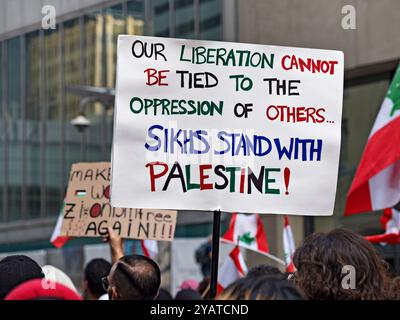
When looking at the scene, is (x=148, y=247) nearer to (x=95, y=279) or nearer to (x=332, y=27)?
(x=95, y=279)

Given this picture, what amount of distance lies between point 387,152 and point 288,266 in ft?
3.66

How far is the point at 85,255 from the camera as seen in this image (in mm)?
22969

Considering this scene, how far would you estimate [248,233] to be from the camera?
372 inches

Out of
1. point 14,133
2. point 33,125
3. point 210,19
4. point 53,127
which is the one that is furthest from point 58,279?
point 14,133

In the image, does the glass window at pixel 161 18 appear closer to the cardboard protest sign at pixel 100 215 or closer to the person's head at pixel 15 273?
the cardboard protest sign at pixel 100 215

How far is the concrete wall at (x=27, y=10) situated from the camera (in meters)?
24.7

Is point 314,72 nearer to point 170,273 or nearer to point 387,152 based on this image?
point 387,152

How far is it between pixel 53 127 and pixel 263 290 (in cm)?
2384

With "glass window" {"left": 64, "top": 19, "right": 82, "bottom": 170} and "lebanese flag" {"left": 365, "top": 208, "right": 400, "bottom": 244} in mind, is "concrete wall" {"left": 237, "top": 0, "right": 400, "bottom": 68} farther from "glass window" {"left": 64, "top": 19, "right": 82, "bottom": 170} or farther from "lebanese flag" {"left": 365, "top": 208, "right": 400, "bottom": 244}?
"glass window" {"left": 64, "top": 19, "right": 82, "bottom": 170}

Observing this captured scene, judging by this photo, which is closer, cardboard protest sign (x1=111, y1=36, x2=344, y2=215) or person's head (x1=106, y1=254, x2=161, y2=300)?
cardboard protest sign (x1=111, y1=36, x2=344, y2=215)

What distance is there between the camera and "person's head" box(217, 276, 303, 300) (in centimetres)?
226

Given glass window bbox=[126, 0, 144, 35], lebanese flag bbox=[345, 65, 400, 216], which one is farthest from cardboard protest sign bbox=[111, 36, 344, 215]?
glass window bbox=[126, 0, 144, 35]

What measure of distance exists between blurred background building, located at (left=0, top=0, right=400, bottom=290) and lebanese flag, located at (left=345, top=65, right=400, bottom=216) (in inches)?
247

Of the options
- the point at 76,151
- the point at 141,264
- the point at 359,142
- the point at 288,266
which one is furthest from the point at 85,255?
the point at 141,264
